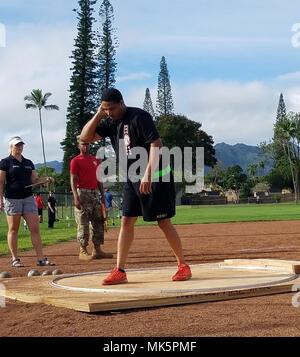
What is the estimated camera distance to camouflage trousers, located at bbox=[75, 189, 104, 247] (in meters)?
11.2

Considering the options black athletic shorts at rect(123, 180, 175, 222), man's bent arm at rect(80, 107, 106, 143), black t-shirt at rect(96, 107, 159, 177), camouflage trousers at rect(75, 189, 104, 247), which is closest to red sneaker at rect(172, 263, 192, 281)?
black athletic shorts at rect(123, 180, 175, 222)

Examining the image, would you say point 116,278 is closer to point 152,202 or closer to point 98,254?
point 152,202

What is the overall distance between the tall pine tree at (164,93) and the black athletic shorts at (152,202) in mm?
85258

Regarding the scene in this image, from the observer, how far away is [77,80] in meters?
63.1

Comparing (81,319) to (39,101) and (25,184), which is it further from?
(39,101)

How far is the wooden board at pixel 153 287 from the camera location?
5496 mm

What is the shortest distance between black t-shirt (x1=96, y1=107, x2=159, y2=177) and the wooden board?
1.34m

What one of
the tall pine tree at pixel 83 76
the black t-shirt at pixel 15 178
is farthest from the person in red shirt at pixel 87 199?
the tall pine tree at pixel 83 76

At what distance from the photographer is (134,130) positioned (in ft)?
20.9

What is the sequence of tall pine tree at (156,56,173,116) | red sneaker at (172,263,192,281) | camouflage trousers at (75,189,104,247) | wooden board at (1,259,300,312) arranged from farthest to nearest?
tall pine tree at (156,56,173,116)
camouflage trousers at (75,189,104,247)
red sneaker at (172,263,192,281)
wooden board at (1,259,300,312)

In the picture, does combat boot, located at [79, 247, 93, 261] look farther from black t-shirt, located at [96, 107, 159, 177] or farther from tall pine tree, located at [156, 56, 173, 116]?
tall pine tree, located at [156, 56, 173, 116]

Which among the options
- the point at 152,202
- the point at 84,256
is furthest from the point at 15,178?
the point at 152,202
